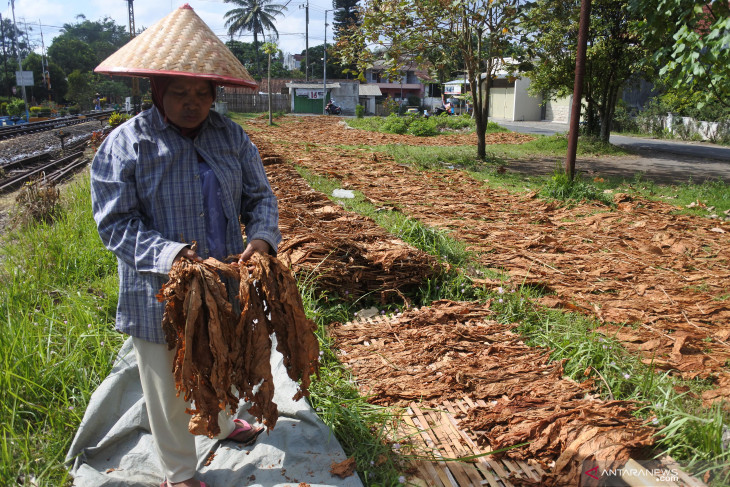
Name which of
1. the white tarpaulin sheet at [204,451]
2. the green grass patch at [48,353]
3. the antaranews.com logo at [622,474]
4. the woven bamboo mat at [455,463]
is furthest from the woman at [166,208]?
the antaranews.com logo at [622,474]

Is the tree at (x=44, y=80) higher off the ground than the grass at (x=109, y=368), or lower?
higher

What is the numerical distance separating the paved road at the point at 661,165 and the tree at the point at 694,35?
386cm

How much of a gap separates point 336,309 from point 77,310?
1.82 metres

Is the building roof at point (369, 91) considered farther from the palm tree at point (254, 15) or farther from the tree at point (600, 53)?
the tree at point (600, 53)

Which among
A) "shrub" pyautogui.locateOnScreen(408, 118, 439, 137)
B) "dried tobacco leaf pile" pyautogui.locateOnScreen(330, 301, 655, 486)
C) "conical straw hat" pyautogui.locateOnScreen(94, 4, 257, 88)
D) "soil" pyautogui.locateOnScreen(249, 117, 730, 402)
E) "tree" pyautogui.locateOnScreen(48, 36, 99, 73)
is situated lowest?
"dried tobacco leaf pile" pyautogui.locateOnScreen(330, 301, 655, 486)

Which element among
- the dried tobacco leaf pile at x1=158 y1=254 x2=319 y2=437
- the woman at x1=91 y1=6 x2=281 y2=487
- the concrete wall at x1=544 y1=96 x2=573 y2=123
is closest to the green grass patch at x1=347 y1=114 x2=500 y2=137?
the concrete wall at x1=544 y1=96 x2=573 y2=123

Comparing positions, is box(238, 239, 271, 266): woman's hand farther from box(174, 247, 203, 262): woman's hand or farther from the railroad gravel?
the railroad gravel

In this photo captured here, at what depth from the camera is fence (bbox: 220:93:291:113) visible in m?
45.7

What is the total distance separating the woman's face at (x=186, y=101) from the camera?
2.14 m

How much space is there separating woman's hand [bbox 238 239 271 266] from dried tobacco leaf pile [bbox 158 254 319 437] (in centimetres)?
7

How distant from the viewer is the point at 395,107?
36562 mm

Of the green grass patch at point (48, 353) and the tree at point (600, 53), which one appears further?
the tree at point (600, 53)

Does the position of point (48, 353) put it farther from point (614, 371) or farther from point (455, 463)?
point (614, 371)

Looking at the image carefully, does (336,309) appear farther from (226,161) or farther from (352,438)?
(226,161)
